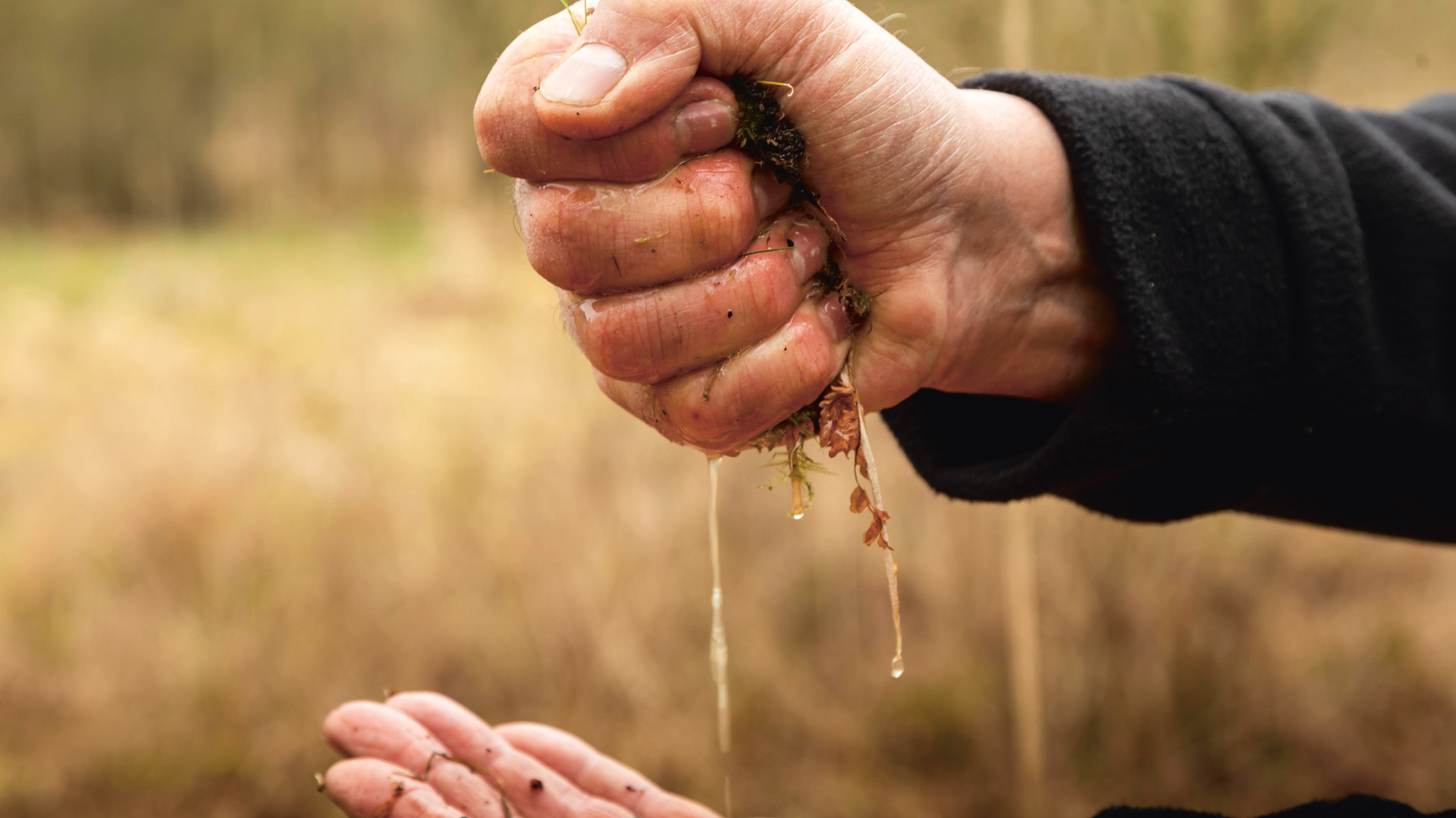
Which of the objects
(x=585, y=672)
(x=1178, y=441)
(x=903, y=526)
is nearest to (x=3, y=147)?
(x=585, y=672)

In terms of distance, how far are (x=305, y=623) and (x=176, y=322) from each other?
2.79 metres

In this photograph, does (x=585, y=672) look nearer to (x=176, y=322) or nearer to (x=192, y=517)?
(x=192, y=517)

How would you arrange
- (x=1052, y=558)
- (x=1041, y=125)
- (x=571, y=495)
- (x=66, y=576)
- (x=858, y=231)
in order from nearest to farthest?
(x=858, y=231) → (x=1041, y=125) → (x=1052, y=558) → (x=66, y=576) → (x=571, y=495)

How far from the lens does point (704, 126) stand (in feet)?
3.11

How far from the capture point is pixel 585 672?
276 cm

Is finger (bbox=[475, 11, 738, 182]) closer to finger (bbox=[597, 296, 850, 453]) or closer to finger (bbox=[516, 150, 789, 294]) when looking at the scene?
finger (bbox=[516, 150, 789, 294])

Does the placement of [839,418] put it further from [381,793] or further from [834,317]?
[381,793]

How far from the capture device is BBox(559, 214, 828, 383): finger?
3.20 feet

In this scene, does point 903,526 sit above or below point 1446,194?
below

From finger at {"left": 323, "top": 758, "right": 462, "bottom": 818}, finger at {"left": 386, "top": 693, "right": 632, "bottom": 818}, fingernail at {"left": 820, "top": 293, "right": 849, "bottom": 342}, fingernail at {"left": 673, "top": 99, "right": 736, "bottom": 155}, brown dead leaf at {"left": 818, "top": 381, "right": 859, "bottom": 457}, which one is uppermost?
fingernail at {"left": 673, "top": 99, "right": 736, "bottom": 155}

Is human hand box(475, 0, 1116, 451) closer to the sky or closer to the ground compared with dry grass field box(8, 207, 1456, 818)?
closer to the sky

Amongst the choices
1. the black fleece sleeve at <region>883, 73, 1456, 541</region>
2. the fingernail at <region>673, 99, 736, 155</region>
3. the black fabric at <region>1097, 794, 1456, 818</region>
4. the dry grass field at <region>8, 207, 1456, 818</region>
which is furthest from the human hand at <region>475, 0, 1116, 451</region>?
the dry grass field at <region>8, 207, 1456, 818</region>

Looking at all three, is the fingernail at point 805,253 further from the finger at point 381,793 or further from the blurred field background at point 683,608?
the blurred field background at point 683,608

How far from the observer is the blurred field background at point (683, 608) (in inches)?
102
